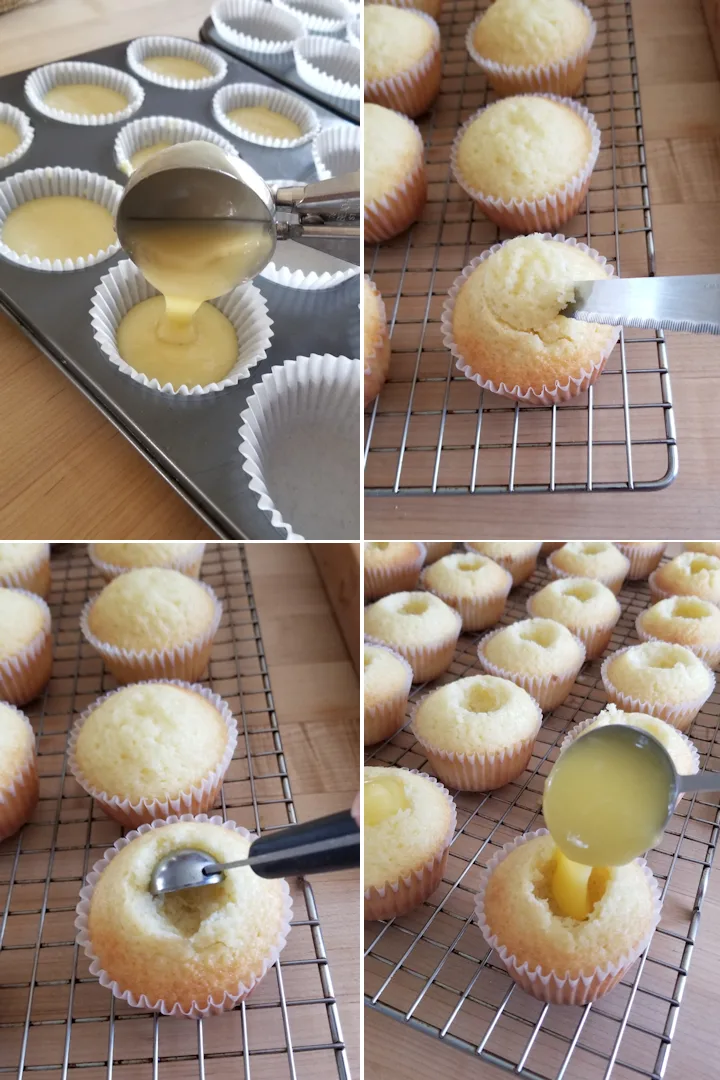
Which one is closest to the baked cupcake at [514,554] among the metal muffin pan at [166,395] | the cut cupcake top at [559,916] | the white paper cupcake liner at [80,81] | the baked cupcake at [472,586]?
the baked cupcake at [472,586]

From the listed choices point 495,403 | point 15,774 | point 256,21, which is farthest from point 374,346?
point 256,21

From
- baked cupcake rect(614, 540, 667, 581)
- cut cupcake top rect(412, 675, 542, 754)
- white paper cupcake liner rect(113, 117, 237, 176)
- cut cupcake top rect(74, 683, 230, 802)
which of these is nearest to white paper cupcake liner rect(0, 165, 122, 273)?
white paper cupcake liner rect(113, 117, 237, 176)

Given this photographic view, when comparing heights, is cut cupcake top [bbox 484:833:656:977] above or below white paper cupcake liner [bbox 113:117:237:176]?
below

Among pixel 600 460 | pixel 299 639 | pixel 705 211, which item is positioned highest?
pixel 705 211

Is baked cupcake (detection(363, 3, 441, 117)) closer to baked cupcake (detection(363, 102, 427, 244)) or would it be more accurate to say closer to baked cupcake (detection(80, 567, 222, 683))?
baked cupcake (detection(363, 102, 427, 244))

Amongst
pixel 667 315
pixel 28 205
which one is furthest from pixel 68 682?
pixel 667 315

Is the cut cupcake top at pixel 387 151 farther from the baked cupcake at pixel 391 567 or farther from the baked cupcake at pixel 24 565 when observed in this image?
the baked cupcake at pixel 24 565

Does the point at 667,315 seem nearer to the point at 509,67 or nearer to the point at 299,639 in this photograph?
the point at 299,639
